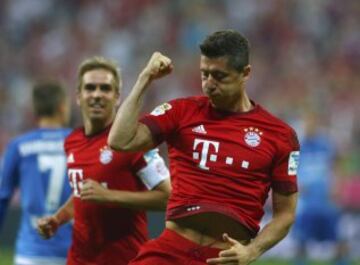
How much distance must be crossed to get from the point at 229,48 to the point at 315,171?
28.4 ft

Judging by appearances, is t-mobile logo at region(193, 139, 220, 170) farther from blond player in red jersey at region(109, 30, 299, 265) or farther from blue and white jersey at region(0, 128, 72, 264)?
blue and white jersey at region(0, 128, 72, 264)

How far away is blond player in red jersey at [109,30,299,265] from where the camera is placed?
245 inches

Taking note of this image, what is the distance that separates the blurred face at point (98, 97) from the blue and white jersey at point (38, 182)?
46.0 inches

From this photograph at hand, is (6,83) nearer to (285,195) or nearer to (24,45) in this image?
(24,45)

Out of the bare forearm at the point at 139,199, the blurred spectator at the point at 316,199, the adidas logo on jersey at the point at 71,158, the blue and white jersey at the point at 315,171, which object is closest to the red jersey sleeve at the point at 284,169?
the bare forearm at the point at 139,199

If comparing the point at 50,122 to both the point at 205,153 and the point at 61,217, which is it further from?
the point at 205,153

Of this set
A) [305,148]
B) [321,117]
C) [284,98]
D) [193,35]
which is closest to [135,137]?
[305,148]

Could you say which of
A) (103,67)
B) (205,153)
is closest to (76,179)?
(103,67)

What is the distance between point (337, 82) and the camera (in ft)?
70.1

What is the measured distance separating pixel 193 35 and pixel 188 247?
16308 millimetres

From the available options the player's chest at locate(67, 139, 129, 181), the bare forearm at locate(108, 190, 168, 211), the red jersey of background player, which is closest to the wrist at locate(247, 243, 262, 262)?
the bare forearm at locate(108, 190, 168, 211)

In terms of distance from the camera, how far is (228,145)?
6297 mm

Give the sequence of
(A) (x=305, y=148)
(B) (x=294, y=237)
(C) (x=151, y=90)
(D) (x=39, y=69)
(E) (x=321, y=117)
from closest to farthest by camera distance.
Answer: (A) (x=305, y=148), (B) (x=294, y=237), (E) (x=321, y=117), (C) (x=151, y=90), (D) (x=39, y=69)

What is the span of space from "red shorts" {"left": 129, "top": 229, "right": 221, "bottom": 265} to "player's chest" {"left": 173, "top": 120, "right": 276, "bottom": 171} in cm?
41
